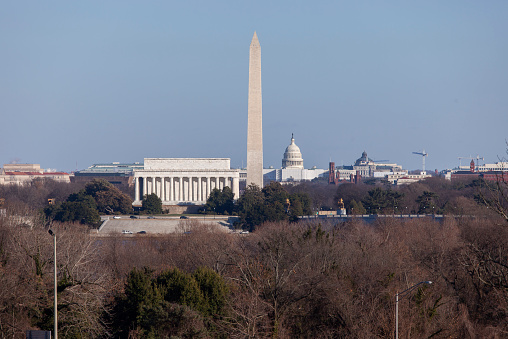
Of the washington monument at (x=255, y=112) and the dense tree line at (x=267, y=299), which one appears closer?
the dense tree line at (x=267, y=299)

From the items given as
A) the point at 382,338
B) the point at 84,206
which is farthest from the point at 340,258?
the point at 84,206

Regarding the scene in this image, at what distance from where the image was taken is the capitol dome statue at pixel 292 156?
639 ft

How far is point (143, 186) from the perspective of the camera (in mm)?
107125

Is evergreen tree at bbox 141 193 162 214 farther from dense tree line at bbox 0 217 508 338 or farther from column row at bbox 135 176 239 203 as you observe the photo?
dense tree line at bbox 0 217 508 338

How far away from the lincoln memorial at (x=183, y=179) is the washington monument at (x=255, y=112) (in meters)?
16.2

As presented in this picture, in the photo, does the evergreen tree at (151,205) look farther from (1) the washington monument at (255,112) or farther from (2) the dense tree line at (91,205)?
(1) the washington monument at (255,112)

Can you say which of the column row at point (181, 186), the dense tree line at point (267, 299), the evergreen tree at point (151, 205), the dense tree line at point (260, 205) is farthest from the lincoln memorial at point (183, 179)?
Result: the dense tree line at point (267, 299)

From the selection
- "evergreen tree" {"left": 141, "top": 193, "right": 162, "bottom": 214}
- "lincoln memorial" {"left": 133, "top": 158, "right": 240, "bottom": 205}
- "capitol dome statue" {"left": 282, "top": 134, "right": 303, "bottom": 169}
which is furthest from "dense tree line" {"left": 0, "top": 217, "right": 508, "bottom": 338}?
"capitol dome statue" {"left": 282, "top": 134, "right": 303, "bottom": 169}

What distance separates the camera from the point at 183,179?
108 metres

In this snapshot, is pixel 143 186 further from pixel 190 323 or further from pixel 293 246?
pixel 190 323

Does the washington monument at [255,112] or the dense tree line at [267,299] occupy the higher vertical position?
the washington monument at [255,112]

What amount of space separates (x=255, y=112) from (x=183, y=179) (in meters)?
25.0

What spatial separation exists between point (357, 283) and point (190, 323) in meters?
7.46

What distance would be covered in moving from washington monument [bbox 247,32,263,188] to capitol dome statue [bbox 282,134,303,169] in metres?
103
